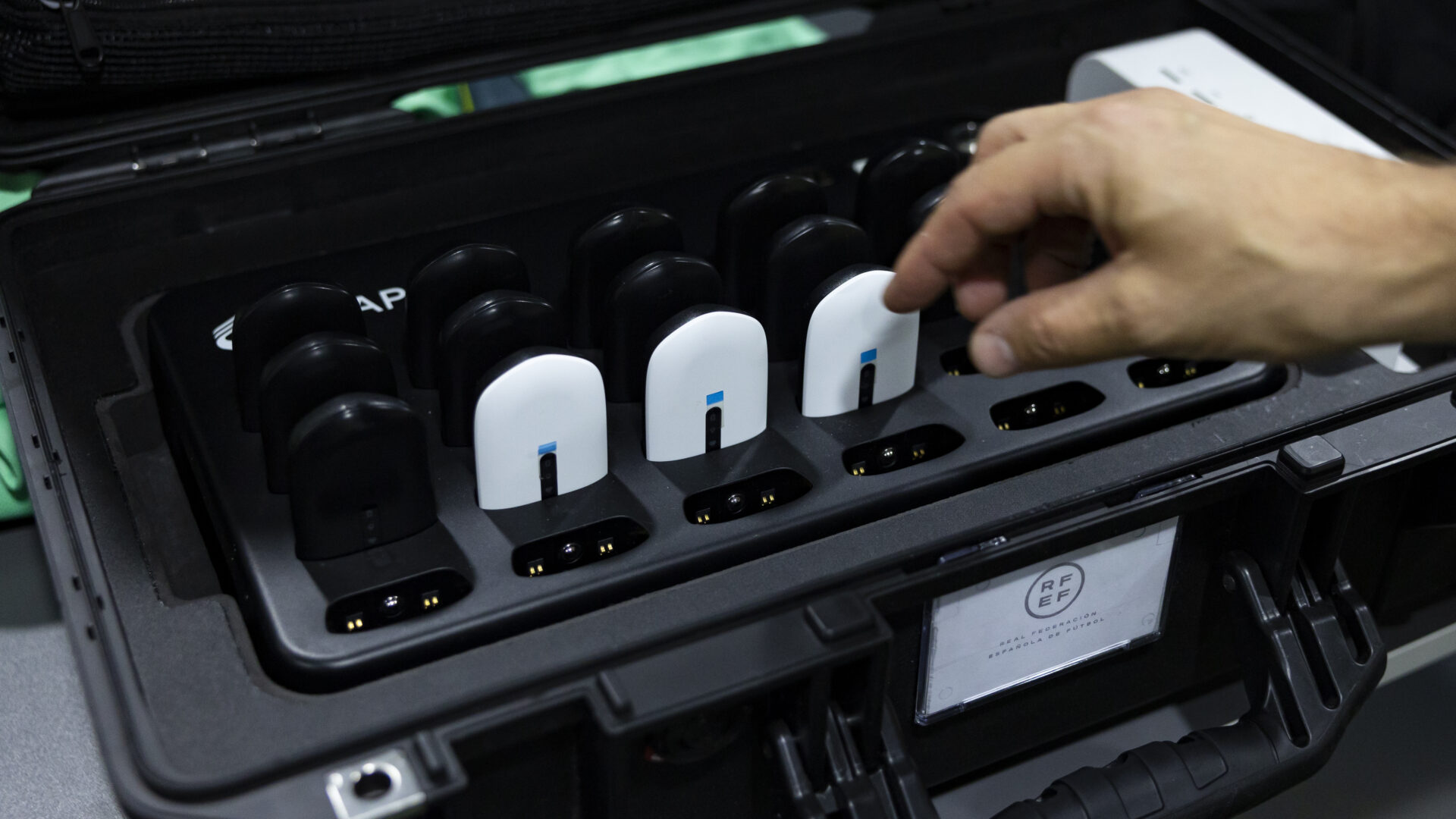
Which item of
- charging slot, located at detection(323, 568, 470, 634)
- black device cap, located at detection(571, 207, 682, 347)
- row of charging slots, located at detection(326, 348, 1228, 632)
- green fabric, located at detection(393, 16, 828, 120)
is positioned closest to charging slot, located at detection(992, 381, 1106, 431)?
row of charging slots, located at detection(326, 348, 1228, 632)

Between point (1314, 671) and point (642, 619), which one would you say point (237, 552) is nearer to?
point (642, 619)

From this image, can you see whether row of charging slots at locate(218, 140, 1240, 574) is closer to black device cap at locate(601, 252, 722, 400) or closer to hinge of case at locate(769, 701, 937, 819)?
black device cap at locate(601, 252, 722, 400)

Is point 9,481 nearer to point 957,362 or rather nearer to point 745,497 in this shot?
point 745,497

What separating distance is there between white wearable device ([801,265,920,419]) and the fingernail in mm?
94

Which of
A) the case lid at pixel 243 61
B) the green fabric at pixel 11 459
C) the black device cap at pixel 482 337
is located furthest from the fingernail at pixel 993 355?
the green fabric at pixel 11 459

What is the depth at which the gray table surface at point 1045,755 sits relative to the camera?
70 centimetres

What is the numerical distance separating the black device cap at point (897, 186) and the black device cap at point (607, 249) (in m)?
0.12

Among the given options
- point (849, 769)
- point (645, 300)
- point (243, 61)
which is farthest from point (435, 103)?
point (849, 769)

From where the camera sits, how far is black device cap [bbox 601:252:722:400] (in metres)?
0.66

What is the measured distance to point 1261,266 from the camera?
51 centimetres

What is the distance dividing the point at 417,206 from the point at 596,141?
13 centimetres

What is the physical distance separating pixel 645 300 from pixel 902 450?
0.52ft

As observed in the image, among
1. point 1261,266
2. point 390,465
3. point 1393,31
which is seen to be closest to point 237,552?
point 390,465

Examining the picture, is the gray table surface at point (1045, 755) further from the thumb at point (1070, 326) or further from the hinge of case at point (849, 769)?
the thumb at point (1070, 326)
